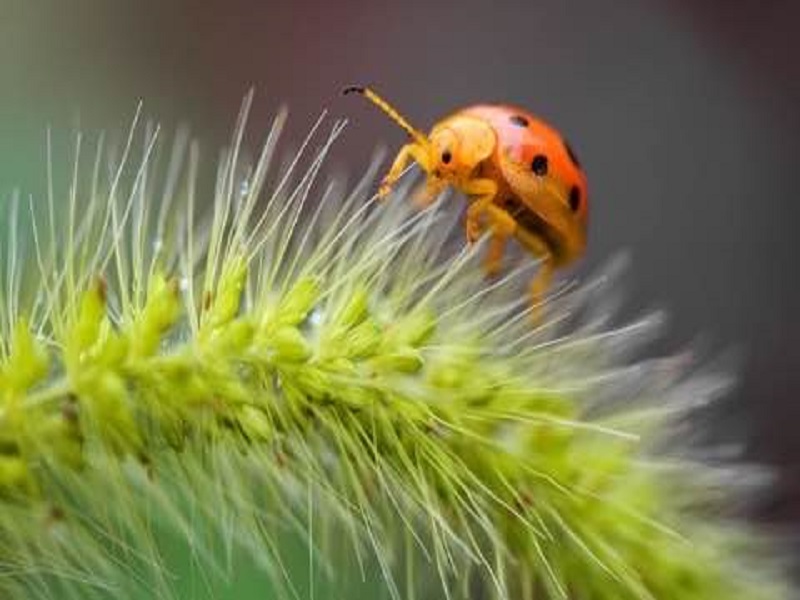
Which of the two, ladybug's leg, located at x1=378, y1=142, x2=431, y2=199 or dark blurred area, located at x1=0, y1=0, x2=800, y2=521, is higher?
dark blurred area, located at x1=0, y1=0, x2=800, y2=521

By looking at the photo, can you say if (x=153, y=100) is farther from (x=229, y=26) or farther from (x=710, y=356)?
(x=710, y=356)

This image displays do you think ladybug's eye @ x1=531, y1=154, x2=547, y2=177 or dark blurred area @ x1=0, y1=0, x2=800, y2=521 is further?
dark blurred area @ x1=0, y1=0, x2=800, y2=521

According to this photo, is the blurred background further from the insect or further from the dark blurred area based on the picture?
the insect

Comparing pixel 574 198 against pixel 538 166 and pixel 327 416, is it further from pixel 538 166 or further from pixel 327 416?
pixel 327 416

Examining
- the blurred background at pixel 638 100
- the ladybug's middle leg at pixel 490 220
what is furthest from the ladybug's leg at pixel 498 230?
the blurred background at pixel 638 100

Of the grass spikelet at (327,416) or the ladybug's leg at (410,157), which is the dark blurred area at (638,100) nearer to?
the ladybug's leg at (410,157)

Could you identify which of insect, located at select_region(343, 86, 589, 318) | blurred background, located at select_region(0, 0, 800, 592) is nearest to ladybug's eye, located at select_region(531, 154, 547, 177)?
insect, located at select_region(343, 86, 589, 318)
